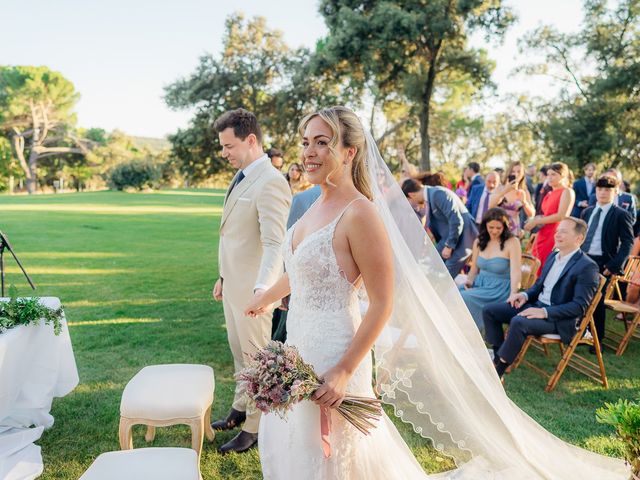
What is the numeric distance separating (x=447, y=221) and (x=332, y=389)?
195 inches

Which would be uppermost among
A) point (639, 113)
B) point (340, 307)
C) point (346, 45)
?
point (346, 45)

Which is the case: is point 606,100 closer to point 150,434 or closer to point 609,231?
point 609,231

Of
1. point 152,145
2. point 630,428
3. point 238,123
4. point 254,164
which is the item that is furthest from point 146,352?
point 152,145

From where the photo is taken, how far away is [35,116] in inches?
2383

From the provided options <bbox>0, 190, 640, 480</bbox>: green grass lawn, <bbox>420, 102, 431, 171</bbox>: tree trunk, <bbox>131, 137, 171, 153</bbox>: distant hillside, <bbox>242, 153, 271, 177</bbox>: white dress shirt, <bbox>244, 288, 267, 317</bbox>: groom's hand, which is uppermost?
<bbox>131, 137, 171, 153</bbox>: distant hillside

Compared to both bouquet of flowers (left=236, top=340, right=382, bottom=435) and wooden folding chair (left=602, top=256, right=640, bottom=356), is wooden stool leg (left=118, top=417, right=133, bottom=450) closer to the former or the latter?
bouquet of flowers (left=236, top=340, right=382, bottom=435)

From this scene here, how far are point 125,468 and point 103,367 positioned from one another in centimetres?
340

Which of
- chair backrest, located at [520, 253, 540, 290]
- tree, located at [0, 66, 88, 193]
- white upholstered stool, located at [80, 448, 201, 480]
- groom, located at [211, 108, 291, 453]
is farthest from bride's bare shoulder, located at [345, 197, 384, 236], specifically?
tree, located at [0, 66, 88, 193]

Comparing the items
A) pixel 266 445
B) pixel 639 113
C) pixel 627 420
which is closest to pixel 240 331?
pixel 266 445

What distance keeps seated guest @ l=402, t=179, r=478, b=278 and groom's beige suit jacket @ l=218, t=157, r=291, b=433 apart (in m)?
3.13

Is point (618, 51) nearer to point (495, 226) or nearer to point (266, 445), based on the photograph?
point (495, 226)

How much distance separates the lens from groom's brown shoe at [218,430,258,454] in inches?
142

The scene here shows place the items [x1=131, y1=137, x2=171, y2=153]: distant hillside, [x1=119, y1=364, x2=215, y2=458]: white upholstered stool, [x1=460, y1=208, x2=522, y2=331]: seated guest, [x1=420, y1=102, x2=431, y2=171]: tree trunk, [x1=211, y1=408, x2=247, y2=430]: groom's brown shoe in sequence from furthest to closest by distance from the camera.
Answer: [x1=131, y1=137, x2=171, y2=153]: distant hillside
[x1=420, y1=102, x2=431, y2=171]: tree trunk
[x1=460, y1=208, x2=522, y2=331]: seated guest
[x1=211, y1=408, x2=247, y2=430]: groom's brown shoe
[x1=119, y1=364, x2=215, y2=458]: white upholstered stool

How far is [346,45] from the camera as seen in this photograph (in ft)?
67.4
